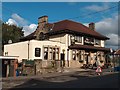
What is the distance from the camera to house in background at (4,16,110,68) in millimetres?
39781

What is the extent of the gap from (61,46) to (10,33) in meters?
30.7

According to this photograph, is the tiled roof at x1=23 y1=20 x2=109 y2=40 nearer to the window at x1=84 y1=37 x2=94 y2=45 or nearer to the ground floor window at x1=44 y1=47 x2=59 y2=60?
the window at x1=84 y1=37 x2=94 y2=45

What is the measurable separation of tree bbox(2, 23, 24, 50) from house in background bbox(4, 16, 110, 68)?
68.5 ft

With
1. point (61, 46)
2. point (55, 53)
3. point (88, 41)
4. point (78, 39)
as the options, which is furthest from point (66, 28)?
point (88, 41)

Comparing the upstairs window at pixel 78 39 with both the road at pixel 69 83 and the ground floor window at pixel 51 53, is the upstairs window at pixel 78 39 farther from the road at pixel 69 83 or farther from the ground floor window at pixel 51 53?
the road at pixel 69 83

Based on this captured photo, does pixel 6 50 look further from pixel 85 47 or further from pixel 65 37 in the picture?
pixel 85 47

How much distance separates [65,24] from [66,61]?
7710 millimetres

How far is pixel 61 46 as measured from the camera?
42688 mm

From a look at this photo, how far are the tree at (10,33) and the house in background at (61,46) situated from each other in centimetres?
2087

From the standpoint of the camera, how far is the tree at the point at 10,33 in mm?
68688

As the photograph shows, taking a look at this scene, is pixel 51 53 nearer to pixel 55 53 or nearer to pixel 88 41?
pixel 55 53

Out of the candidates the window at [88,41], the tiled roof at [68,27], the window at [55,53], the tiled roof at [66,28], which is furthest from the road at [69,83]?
the window at [88,41]

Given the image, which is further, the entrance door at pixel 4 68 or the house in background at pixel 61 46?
the house in background at pixel 61 46

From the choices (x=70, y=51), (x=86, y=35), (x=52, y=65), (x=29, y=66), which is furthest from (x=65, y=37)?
(x=29, y=66)
